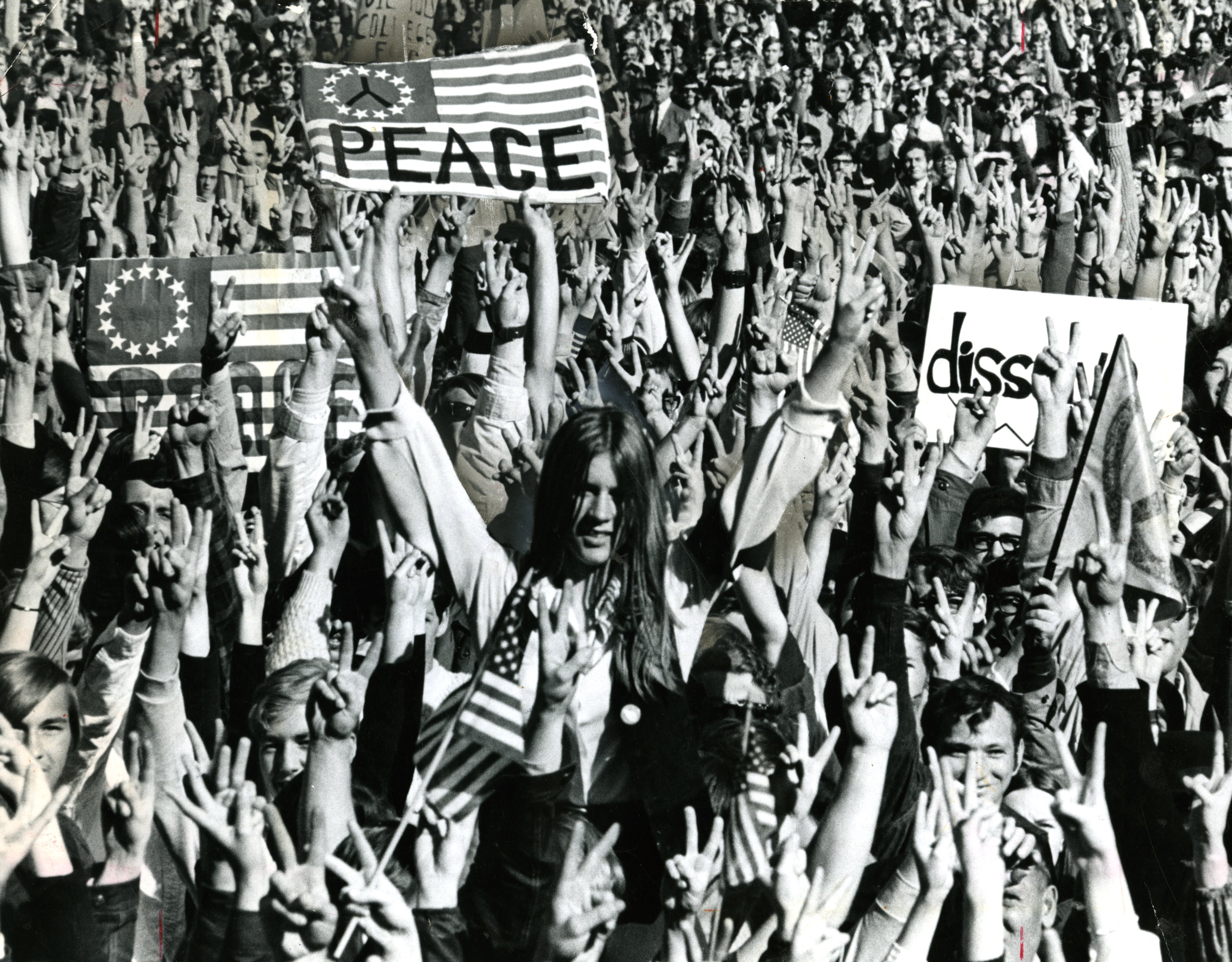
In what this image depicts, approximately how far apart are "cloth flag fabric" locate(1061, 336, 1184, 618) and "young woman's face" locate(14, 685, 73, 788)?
2.96 metres

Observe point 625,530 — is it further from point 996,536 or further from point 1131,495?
point 1131,495

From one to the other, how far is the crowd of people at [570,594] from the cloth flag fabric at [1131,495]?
35mm

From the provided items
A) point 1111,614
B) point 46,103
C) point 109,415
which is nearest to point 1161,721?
point 1111,614

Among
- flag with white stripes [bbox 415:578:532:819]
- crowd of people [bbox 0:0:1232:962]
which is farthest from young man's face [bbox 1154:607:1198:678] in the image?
flag with white stripes [bbox 415:578:532:819]

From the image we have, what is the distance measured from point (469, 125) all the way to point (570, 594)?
1.93 metres

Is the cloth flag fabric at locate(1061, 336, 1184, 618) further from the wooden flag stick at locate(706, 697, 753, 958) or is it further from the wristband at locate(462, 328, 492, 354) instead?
the wristband at locate(462, 328, 492, 354)

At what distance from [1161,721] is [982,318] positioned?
64.8 inches

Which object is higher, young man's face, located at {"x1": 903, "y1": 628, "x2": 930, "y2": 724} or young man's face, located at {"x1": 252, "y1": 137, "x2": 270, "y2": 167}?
young man's face, located at {"x1": 252, "y1": 137, "x2": 270, "y2": 167}

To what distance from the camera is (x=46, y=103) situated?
6164 mm

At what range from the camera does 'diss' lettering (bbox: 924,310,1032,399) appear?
5688 millimetres

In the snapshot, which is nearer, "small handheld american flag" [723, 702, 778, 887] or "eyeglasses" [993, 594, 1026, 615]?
"small handheld american flag" [723, 702, 778, 887]

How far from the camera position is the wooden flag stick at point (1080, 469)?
5.09 meters

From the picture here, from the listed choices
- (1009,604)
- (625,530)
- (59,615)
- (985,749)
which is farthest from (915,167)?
(59,615)

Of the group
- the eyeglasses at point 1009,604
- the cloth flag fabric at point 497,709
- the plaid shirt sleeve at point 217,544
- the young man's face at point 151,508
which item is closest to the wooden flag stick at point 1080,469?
the eyeglasses at point 1009,604
